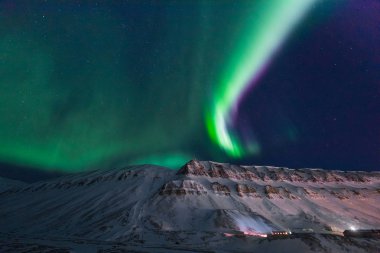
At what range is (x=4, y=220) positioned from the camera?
15900cm

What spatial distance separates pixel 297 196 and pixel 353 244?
123 m

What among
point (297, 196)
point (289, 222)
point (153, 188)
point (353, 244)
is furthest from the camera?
point (297, 196)

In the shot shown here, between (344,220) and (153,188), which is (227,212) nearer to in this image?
(153,188)

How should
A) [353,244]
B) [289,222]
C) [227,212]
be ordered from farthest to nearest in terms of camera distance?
[289,222] < [227,212] < [353,244]

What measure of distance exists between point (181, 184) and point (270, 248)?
99274 millimetres

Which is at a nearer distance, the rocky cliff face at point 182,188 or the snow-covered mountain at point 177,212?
the snow-covered mountain at point 177,212

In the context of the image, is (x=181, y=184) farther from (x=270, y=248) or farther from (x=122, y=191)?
(x=270, y=248)

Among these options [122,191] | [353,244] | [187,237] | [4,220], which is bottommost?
[353,244]

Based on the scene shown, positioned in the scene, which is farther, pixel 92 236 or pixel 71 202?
pixel 71 202

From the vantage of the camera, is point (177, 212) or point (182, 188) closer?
point (177, 212)

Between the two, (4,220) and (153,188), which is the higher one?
(153,188)

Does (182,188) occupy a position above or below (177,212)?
above

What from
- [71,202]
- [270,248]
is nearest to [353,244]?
[270,248]

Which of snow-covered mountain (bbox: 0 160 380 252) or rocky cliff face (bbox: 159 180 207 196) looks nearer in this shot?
snow-covered mountain (bbox: 0 160 380 252)
